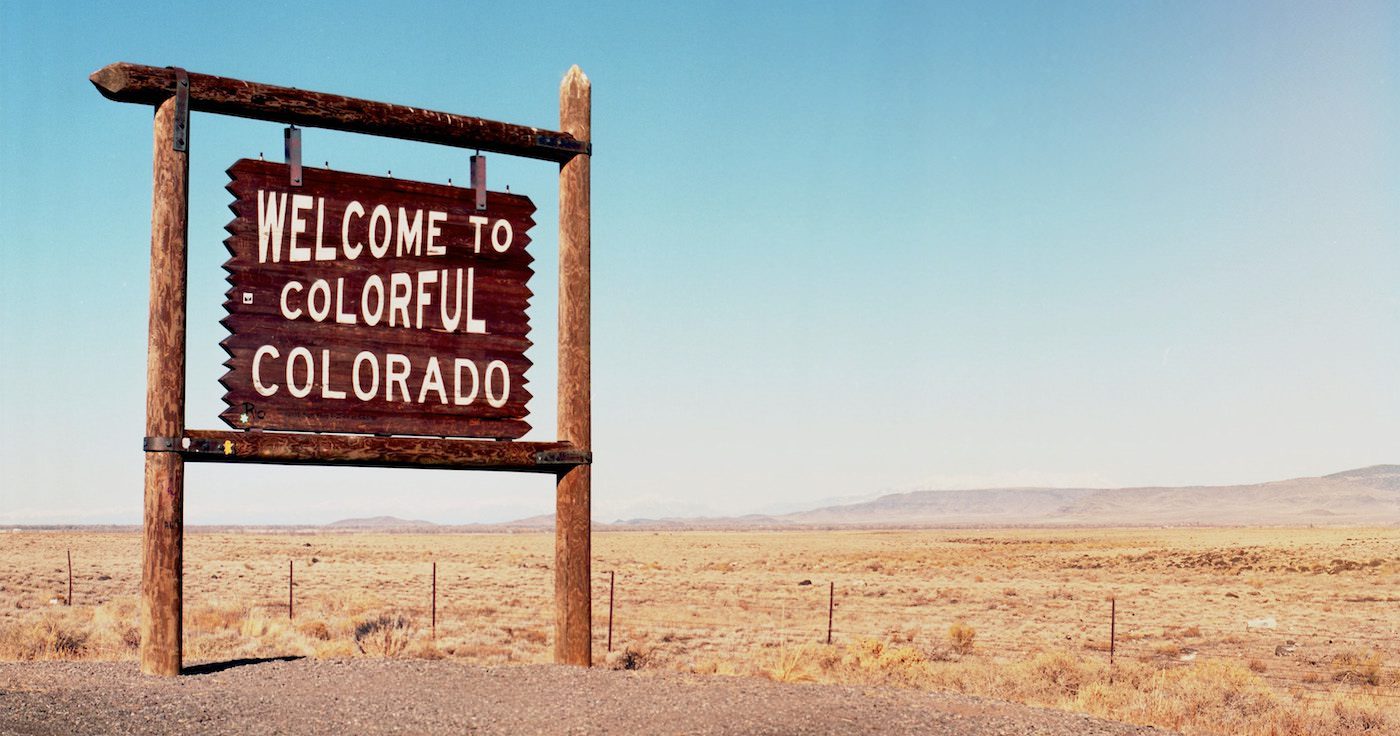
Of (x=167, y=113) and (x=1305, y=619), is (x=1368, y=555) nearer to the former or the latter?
(x=1305, y=619)

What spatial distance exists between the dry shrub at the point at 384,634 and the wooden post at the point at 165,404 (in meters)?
6.68

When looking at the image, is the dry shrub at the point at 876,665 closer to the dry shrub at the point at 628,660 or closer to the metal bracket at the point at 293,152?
the dry shrub at the point at 628,660

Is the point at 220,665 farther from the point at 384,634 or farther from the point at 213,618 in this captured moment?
the point at 213,618

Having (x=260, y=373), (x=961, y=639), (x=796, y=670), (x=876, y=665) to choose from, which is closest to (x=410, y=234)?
(x=260, y=373)

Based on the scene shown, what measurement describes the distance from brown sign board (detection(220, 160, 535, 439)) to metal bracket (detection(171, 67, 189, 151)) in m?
0.48

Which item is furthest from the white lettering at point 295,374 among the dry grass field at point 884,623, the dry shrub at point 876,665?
the dry shrub at point 876,665

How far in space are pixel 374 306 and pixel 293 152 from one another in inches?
61.0

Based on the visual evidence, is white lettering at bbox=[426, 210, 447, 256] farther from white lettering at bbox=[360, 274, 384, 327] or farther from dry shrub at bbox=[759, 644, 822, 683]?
dry shrub at bbox=[759, 644, 822, 683]

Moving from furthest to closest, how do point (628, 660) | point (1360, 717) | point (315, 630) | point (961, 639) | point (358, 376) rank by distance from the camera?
point (961, 639)
point (315, 630)
point (628, 660)
point (1360, 717)
point (358, 376)

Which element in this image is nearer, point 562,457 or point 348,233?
point 348,233

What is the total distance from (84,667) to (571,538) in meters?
4.54

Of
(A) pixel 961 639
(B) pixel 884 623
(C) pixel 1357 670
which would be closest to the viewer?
(C) pixel 1357 670

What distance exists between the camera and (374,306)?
11117 millimetres

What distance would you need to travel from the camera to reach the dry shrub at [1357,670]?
68.9ft
